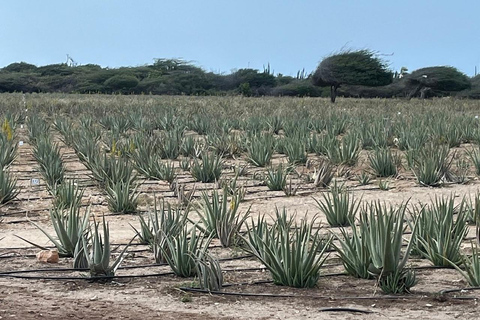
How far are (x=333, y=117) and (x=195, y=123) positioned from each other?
12.6 feet

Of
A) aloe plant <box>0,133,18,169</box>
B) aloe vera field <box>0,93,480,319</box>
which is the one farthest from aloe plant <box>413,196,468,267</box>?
aloe plant <box>0,133,18,169</box>

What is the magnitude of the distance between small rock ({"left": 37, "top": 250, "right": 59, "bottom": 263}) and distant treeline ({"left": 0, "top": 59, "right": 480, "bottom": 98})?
5336cm

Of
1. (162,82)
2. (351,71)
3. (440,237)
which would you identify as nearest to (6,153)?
(440,237)

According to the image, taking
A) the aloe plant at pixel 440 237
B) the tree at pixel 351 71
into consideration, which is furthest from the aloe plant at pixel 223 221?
the tree at pixel 351 71

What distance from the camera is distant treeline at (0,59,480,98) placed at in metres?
65.8

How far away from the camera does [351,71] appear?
36.5 metres

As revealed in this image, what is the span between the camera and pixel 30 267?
6180 mm

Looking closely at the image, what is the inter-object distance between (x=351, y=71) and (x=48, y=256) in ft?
103

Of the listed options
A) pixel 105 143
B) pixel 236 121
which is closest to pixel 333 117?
pixel 236 121

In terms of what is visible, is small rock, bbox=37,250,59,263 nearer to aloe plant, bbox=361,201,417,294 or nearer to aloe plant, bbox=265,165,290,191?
aloe plant, bbox=361,201,417,294

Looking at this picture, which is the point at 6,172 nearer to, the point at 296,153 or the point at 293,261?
the point at 296,153

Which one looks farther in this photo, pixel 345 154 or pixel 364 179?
pixel 345 154

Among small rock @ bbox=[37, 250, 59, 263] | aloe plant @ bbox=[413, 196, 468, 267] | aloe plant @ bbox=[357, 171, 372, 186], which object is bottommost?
small rock @ bbox=[37, 250, 59, 263]

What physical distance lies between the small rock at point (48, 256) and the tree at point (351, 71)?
30576 millimetres
